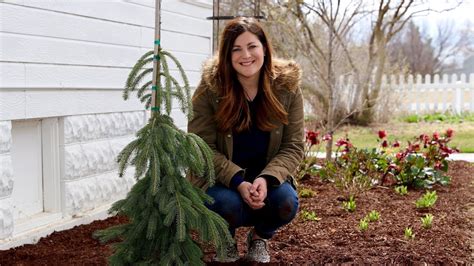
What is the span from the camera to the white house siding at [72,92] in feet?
12.6

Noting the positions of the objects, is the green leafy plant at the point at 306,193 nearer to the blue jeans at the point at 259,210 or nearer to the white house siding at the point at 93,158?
the white house siding at the point at 93,158

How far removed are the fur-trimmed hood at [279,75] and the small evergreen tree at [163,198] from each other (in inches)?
23.2

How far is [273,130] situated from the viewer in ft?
11.8

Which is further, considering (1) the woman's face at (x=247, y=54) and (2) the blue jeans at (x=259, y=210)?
(1) the woman's face at (x=247, y=54)

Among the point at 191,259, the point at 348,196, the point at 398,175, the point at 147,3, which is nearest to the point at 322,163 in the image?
the point at 398,175

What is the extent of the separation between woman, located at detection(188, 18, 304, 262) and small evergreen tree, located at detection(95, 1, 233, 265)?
39cm

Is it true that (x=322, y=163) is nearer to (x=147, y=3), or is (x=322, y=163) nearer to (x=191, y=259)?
(x=147, y=3)

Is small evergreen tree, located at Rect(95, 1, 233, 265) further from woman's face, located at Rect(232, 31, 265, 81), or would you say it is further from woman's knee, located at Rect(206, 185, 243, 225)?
woman's face, located at Rect(232, 31, 265, 81)

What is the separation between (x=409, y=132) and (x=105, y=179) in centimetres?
808

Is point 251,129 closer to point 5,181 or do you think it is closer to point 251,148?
point 251,148

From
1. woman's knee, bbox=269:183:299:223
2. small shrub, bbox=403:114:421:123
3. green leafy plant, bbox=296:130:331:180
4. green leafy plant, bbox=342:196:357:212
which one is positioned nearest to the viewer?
woman's knee, bbox=269:183:299:223

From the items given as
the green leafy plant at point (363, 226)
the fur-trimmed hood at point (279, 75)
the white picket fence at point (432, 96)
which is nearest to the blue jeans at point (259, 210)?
the fur-trimmed hood at point (279, 75)

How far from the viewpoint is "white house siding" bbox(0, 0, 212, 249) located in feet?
12.6

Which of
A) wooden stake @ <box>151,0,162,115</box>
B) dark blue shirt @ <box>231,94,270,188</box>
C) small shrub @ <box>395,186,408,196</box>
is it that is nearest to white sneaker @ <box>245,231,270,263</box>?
dark blue shirt @ <box>231,94,270,188</box>
